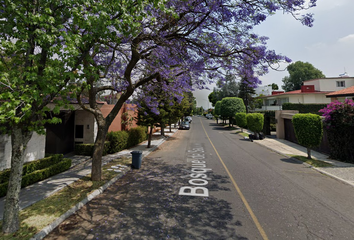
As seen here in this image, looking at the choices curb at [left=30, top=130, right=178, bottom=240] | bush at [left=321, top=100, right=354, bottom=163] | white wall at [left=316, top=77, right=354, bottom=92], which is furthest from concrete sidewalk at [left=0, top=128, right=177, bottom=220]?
white wall at [left=316, top=77, right=354, bottom=92]

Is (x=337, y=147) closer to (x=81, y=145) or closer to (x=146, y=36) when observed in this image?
(x=146, y=36)

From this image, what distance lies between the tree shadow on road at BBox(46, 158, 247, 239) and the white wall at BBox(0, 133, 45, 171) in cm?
443

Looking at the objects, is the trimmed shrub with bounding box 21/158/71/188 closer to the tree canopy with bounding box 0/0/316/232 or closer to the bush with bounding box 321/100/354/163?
the tree canopy with bounding box 0/0/316/232

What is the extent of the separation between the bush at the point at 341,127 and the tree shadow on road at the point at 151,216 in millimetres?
9250

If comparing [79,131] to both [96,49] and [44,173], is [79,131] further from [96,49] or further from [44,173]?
[96,49]

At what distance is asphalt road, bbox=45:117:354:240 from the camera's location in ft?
13.9

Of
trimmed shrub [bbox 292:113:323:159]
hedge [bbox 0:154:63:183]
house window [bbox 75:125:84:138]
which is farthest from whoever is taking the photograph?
house window [bbox 75:125:84:138]

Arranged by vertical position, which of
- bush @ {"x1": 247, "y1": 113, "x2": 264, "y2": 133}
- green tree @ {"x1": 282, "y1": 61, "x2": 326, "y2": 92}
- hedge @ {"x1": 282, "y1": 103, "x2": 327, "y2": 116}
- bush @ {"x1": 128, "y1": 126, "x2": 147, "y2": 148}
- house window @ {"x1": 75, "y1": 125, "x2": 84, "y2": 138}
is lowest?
bush @ {"x1": 128, "y1": 126, "x2": 147, "y2": 148}

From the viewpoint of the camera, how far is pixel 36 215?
4805 mm

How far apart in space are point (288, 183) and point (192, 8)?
26.2 ft

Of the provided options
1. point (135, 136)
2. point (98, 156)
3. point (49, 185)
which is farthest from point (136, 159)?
point (135, 136)

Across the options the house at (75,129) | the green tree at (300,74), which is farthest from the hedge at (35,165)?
the green tree at (300,74)

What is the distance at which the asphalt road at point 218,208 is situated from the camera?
13.9 feet

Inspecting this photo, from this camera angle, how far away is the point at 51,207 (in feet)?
17.3
